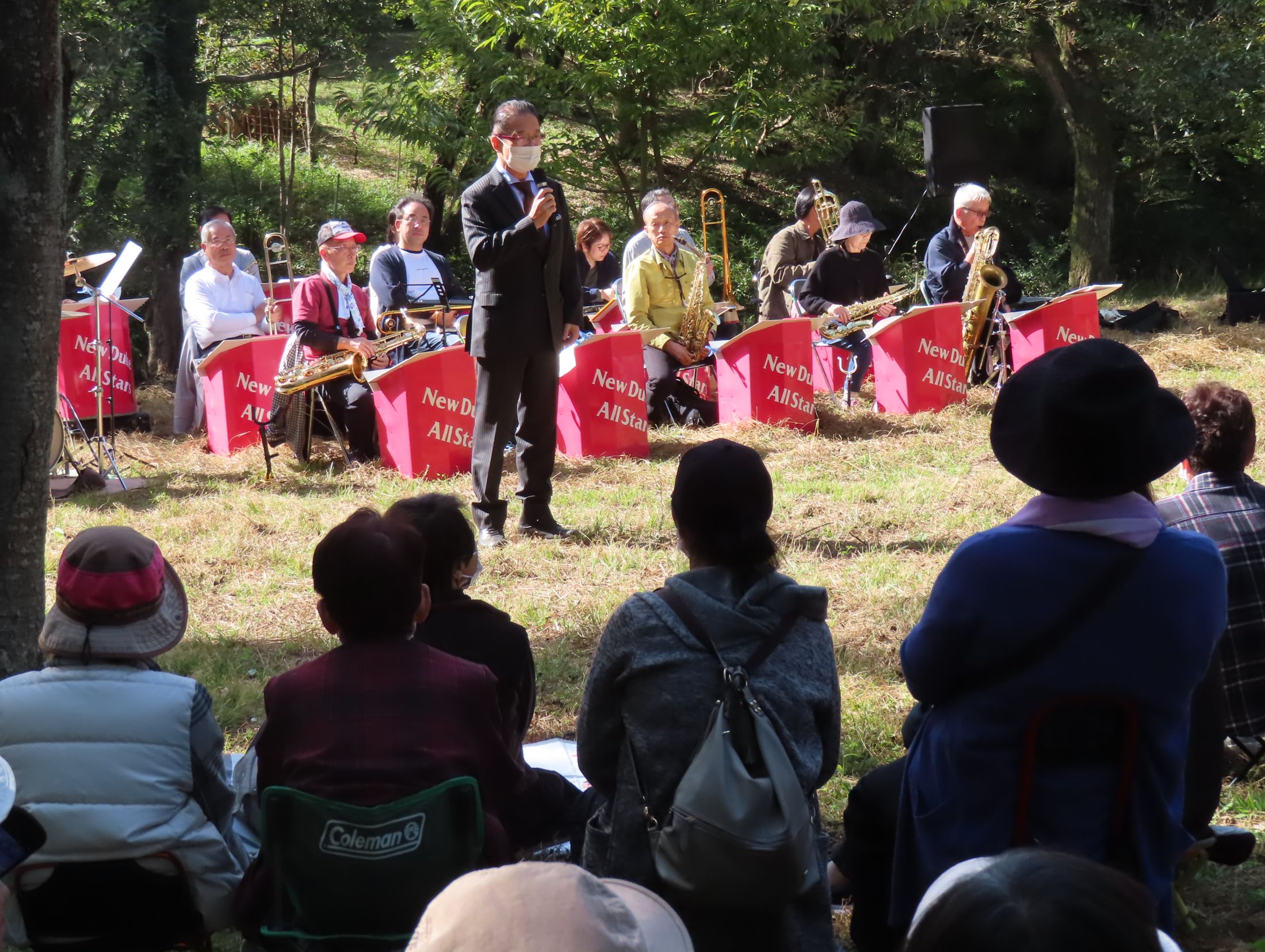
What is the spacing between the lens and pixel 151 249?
509 inches

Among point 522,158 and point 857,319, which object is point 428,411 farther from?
point 857,319

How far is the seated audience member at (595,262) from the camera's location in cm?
1034

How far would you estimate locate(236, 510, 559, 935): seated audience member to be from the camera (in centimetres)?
247

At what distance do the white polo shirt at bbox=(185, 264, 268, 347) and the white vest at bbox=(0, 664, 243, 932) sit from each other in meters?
6.78

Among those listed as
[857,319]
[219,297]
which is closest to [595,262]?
[857,319]

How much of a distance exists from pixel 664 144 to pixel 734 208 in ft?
14.4

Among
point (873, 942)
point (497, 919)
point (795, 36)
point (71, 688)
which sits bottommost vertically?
point (873, 942)

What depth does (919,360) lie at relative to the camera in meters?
9.49

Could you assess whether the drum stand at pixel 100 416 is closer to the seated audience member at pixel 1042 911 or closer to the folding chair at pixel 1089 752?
the folding chair at pixel 1089 752

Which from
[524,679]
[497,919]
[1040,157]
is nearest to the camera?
[497,919]

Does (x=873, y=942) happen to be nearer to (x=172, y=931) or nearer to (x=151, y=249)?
(x=172, y=931)

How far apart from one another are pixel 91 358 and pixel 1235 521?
777 cm

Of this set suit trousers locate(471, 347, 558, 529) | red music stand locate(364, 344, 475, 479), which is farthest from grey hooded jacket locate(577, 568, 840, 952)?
red music stand locate(364, 344, 475, 479)

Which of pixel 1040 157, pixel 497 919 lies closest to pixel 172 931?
pixel 497 919
